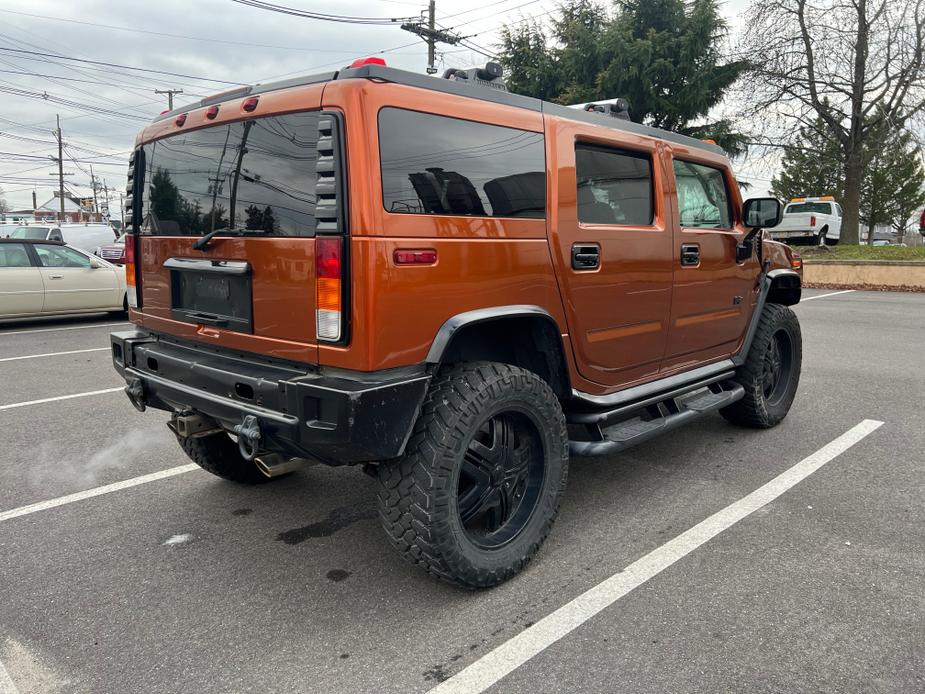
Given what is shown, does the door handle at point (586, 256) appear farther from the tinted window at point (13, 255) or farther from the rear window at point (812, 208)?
the rear window at point (812, 208)

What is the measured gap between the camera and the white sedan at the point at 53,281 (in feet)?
33.6

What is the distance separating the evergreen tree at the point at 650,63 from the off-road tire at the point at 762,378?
17044 millimetres

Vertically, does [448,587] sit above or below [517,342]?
below

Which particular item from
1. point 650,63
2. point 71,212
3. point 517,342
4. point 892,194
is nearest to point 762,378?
point 517,342

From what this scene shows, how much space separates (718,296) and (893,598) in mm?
2036

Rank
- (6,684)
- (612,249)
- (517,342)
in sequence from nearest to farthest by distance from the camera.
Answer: (6,684)
(517,342)
(612,249)

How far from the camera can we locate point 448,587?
300 centimetres

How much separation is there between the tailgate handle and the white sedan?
8762 millimetres

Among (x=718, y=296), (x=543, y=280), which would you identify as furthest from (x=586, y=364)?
(x=718, y=296)

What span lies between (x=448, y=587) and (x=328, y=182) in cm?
172

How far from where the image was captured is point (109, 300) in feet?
36.8

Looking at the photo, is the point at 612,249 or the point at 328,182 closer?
the point at 328,182

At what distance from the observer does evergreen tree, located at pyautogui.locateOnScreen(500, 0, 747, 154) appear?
68.5ft

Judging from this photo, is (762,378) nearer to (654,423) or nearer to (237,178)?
(654,423)
